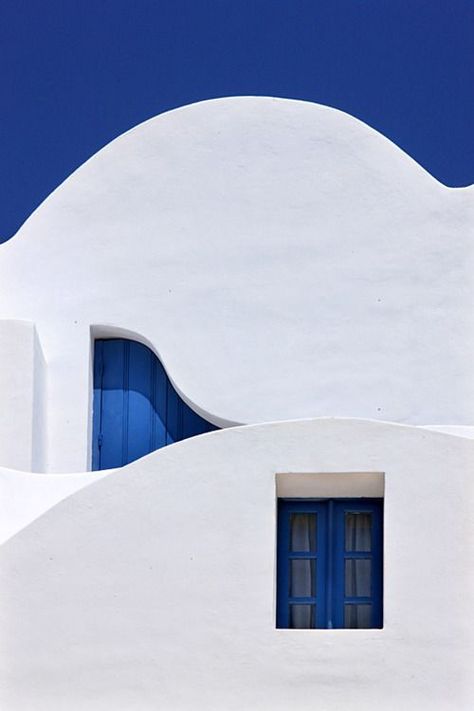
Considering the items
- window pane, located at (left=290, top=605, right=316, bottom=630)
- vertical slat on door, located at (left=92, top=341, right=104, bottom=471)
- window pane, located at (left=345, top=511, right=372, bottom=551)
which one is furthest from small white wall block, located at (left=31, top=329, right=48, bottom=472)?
window pane, located at (left=345, top=511, right=372, bottom=551)

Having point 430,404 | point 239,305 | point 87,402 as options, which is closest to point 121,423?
point 87,402

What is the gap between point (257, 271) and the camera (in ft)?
61.1

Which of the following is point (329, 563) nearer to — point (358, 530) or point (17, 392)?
point (358, 530)

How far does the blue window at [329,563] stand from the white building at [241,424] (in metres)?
0.02

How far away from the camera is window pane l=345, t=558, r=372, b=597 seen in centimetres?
1630

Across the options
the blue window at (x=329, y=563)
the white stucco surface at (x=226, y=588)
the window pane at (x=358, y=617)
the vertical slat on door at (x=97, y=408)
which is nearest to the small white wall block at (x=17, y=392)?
the vertical slat on door at (x=97, y=408)

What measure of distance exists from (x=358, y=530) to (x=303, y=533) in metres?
0.49

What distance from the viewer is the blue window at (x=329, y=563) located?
640 inches

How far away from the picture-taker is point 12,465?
58.1ft

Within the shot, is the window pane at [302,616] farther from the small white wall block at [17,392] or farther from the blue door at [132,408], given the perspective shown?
the small white wall block at [17,392]

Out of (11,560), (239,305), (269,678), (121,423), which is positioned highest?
(239,305)

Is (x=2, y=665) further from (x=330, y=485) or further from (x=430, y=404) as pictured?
(x=430, y=404)

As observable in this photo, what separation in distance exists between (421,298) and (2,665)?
222 inches

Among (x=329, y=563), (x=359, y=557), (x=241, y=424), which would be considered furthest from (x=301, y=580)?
(x=241, y=424)
